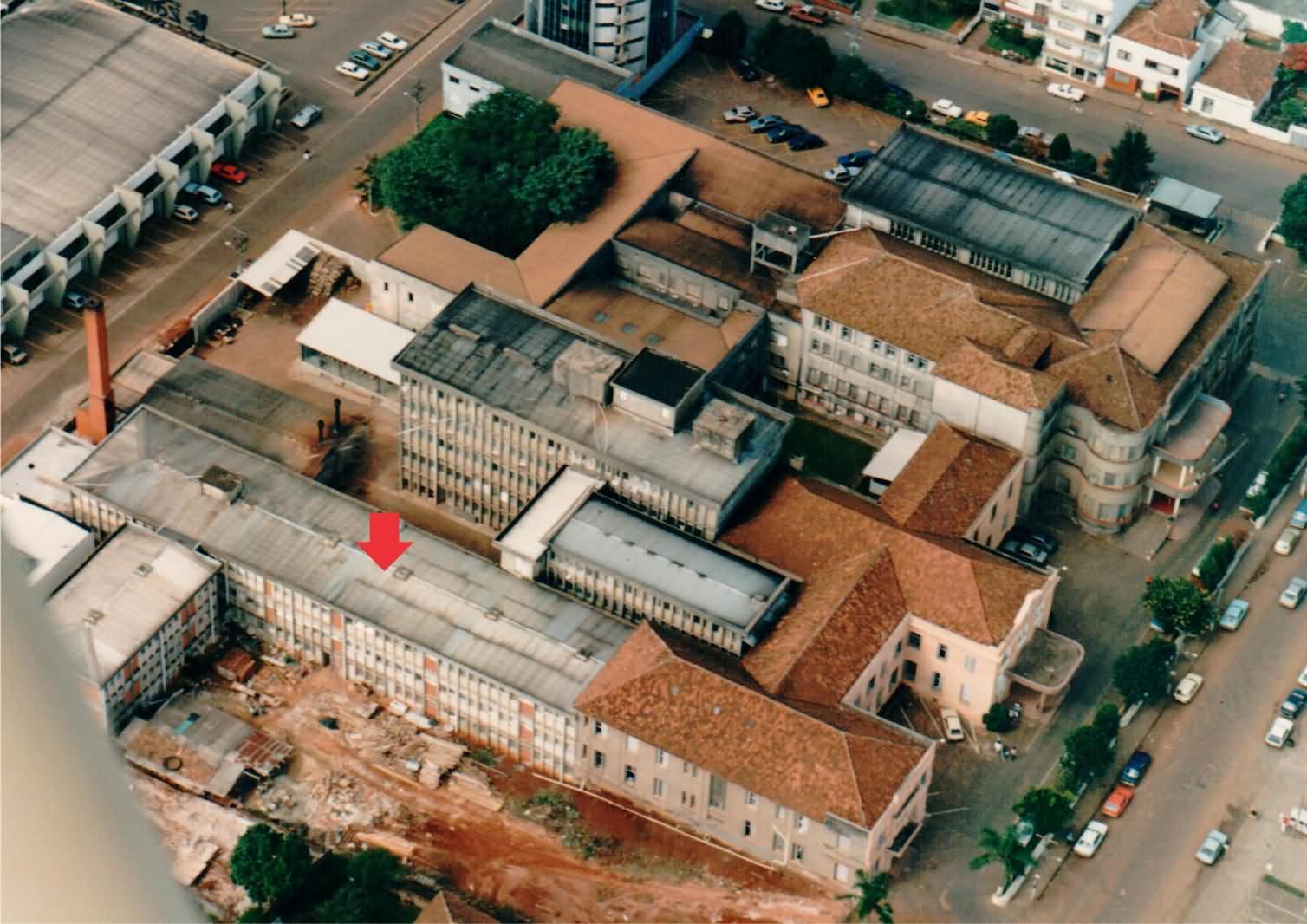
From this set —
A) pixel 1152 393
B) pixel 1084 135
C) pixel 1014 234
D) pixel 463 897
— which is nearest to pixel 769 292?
pixel 1014 234

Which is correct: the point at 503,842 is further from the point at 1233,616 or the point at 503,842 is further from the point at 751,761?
the point at 1233,616

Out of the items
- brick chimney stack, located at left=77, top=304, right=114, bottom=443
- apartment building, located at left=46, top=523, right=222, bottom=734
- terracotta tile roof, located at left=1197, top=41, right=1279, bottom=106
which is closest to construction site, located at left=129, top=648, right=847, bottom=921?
apartment building, located at left=46, top=523, right=222, bottom=734

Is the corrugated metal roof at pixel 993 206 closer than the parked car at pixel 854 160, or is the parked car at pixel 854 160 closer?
the corrugated metal roof at pixel 993 206

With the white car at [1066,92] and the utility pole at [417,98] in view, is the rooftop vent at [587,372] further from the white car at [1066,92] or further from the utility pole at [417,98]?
the white car at [1066,92]

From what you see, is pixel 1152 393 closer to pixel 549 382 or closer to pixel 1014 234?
pixel 1014 234

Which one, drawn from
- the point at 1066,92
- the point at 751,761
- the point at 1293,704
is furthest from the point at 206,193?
the point at 1293,704

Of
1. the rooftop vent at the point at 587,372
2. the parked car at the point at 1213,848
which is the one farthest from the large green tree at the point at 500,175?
the parked car at the point at 1213,848

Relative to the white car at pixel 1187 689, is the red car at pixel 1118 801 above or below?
below
